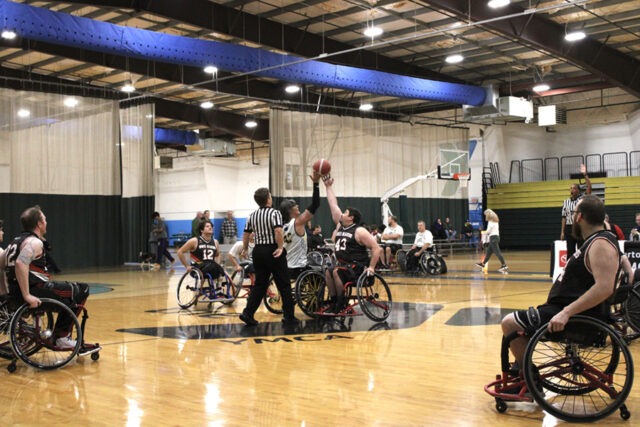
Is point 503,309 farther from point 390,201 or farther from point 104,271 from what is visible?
point 390,201

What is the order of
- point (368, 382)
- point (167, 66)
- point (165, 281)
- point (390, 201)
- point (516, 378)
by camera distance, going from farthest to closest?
point (390, 201) < point (167, 66) < point (165, 281) < point (368, 382) < point (516, 378)

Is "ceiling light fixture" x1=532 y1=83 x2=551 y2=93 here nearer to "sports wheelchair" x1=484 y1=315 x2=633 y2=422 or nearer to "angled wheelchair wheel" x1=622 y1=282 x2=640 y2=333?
"angled wheelchair wheel" x1=622 y1=282 x2=640 y2=333

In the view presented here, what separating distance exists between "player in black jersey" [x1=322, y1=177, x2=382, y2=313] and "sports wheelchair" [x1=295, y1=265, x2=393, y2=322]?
8 cm

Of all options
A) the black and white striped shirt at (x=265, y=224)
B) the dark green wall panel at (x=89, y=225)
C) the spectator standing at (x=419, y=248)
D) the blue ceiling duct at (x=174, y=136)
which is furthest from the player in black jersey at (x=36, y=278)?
the blue ceiling duct at (x=174, y=136)

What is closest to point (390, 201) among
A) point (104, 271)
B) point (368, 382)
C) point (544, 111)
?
point (544, 111)

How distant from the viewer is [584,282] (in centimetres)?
336

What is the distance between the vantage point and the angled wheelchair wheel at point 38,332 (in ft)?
15.1

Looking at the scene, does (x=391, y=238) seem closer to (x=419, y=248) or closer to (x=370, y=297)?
(x=419, y=248)

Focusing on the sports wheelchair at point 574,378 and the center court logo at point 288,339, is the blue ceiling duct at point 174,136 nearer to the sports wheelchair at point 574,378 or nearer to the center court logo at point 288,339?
the center court logo at point 288,339

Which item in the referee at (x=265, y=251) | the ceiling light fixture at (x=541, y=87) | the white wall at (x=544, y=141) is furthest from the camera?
the white wall at (x=544, y=141)

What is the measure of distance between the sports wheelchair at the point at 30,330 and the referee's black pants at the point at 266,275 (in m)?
1.98

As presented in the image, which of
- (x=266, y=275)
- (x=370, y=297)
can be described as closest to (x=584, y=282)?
(x=370, y=297)

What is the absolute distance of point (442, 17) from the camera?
1407 centimetres

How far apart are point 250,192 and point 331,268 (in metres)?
22.3
